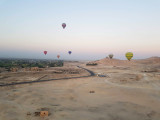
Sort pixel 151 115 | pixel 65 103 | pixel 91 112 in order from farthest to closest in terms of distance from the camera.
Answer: pixel 65 103, pixel 91 112, pixel 151 115

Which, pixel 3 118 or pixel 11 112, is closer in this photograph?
pixel 3 118

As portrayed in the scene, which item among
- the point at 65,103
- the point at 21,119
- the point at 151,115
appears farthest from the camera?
the point at 65,103

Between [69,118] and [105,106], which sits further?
[105,106]

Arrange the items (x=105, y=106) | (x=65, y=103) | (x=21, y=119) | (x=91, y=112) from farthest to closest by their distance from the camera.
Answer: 1. (x=65, y=103)
2. (x=105, y=106)
3. (x=91, y=112)
4. (x=21, y=119)

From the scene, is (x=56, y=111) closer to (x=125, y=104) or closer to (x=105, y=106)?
(x=105, y=106)

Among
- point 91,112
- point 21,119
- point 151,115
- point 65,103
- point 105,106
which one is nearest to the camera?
point 21,119

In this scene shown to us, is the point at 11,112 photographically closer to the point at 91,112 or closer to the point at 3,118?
the point at 3,118

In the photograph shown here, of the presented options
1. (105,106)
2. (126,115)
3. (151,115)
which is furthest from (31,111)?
(151,115)

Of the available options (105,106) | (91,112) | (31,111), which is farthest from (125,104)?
(31,111)
